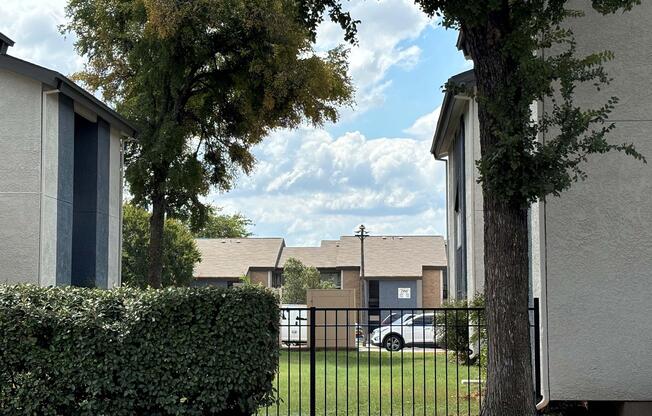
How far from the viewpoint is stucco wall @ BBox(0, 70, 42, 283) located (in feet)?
54.6

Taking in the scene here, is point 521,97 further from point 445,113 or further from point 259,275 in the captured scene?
point 259,275

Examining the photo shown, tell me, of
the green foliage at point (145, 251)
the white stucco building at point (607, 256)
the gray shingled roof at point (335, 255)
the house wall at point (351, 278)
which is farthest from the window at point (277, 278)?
the white stucco building at point (607, 256)

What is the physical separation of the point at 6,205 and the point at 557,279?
11181mm

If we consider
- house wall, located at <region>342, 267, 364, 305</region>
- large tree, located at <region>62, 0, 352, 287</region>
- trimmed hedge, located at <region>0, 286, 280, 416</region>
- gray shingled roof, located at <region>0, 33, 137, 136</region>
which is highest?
large tree, located at <region>62, 0, 352, 287</region>

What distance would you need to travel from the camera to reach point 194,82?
92.8 feet

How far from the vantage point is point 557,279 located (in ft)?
32.1

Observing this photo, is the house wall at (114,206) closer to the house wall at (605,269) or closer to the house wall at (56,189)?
the house wall at (56,189)

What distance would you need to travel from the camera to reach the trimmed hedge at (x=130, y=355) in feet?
31.6

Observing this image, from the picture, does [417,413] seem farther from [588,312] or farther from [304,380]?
[304,380]

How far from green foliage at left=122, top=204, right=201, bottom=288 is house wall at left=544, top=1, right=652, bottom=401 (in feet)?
108

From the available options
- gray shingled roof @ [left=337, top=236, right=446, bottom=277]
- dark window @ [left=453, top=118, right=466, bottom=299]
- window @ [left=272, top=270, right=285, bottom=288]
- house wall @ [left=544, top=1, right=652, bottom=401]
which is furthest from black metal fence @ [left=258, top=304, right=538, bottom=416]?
window @ [left=272, top=270, right=285, bottom=288]

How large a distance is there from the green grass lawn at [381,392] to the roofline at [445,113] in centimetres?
525

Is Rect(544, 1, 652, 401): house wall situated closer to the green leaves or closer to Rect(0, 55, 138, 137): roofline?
the green leaves

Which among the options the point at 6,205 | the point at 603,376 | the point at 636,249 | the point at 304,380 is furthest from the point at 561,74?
the point at 6,205
